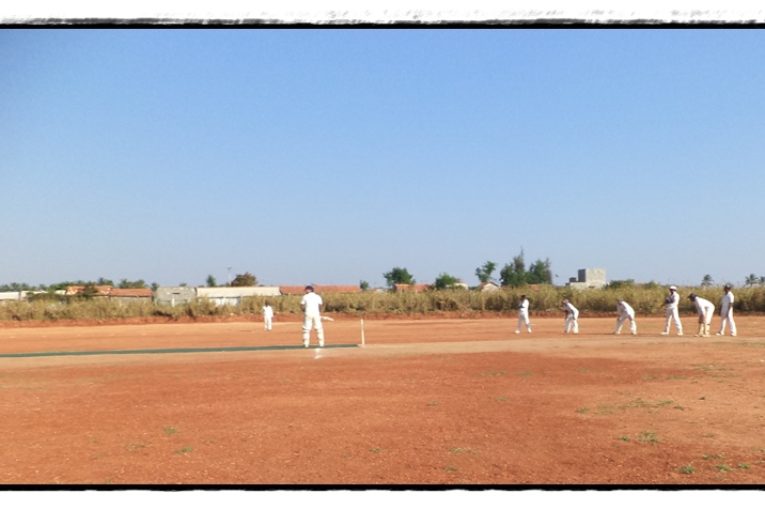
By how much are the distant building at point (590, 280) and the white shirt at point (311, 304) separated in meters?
36.6

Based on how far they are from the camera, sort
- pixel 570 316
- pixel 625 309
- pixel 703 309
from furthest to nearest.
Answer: pixel 570 316 < pixel 625 309 < pixel 703 309

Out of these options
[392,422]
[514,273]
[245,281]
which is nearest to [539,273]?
[514,273]

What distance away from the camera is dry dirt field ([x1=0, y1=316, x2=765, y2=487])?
19.1 ft

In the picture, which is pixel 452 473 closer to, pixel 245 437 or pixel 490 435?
pixel 490 435

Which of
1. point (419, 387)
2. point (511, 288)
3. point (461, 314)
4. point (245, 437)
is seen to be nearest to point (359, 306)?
point (461, 314)

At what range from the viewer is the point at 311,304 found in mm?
17812

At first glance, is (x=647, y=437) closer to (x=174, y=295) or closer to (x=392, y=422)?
(x=392, y=422)

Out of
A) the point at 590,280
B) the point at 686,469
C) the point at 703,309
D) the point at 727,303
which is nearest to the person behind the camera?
the point at 686,469

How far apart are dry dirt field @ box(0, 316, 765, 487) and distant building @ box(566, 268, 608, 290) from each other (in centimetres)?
3706

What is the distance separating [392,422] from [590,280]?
4707 centimetres

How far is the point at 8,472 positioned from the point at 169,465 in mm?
1340

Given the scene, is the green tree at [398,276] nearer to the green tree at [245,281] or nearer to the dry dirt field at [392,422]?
the green tree at [245,281]

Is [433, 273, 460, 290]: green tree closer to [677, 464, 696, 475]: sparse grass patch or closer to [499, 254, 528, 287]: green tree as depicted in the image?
[499, 254, 528, 287]: green tree

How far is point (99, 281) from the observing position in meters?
73.0
